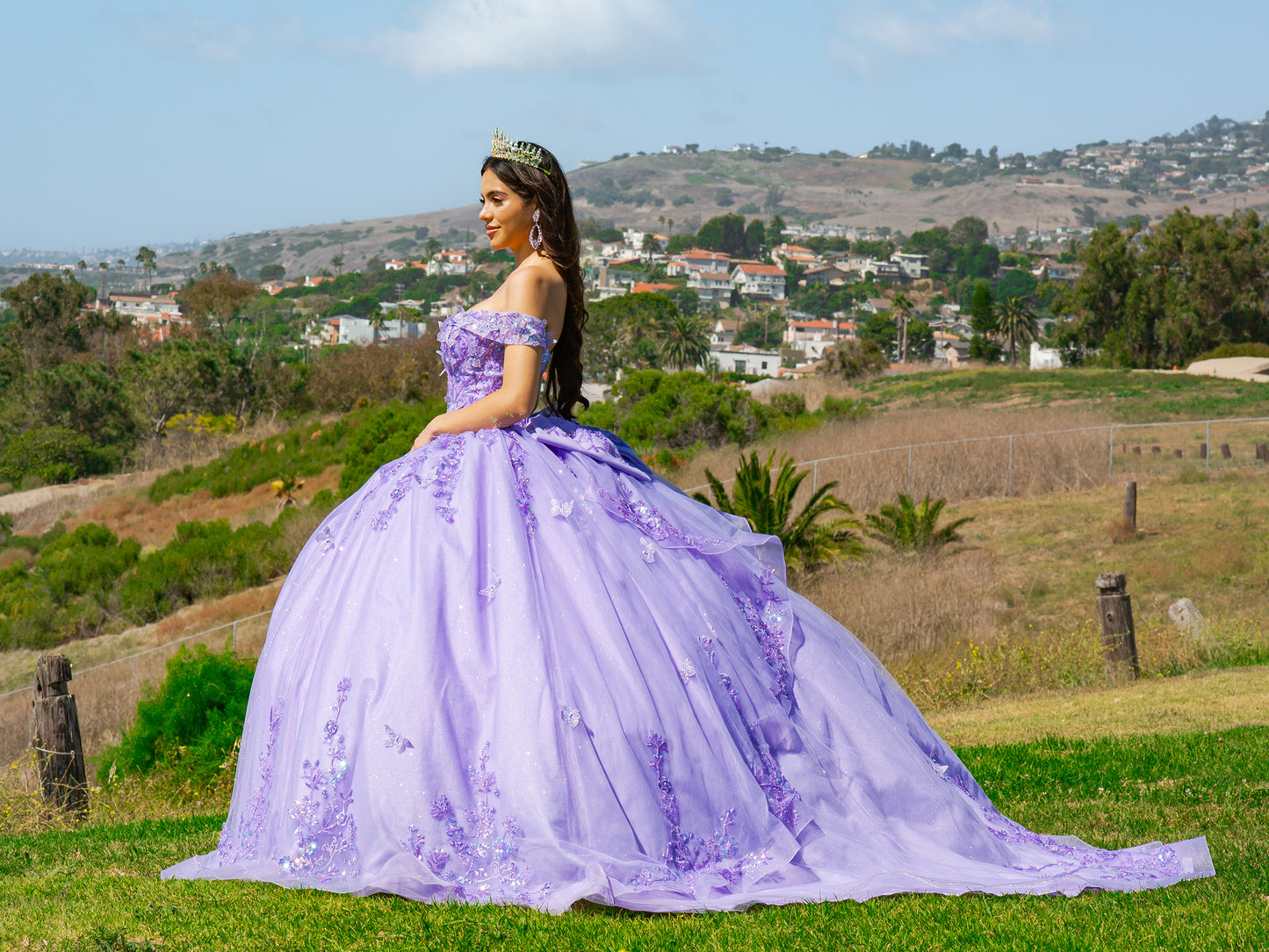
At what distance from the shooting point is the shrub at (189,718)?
8375mm

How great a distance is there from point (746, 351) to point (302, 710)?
361 ft

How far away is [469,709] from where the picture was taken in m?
3.69

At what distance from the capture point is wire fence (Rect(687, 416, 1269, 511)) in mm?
20016

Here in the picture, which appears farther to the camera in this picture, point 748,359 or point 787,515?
point 748,359

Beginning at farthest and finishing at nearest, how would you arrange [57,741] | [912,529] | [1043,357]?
[1043,357], [912,529], [57,741]

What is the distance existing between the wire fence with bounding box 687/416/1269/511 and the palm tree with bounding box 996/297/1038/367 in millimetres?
62224

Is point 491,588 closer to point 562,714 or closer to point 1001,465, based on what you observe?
point 562,714

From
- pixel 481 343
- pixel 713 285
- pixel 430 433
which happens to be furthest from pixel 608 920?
pixel 713 285

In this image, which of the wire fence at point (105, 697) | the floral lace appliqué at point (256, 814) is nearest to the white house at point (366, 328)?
the wire fence at point (105, 697)

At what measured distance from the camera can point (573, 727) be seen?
3631mm

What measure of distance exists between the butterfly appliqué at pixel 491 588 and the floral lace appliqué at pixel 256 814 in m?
0.80

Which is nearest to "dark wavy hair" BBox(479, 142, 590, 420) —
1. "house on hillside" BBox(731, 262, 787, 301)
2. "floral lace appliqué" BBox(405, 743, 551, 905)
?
"floral lace appliqué" BBox(405, 743, 551, 905)

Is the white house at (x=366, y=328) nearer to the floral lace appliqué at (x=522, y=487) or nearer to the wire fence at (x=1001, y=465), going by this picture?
the wire fence at (x=1001, y=465)

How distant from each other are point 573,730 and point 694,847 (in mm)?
513
